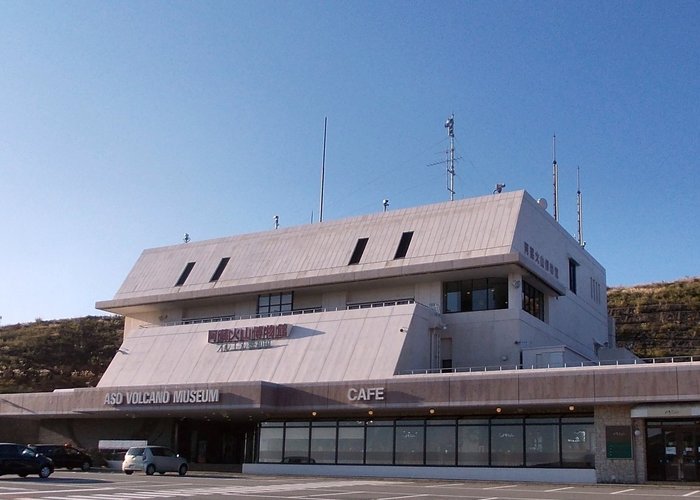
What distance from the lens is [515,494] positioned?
89.6 feet

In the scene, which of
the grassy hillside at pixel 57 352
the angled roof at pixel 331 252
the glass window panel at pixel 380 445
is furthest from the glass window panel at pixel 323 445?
the grassy hillside at pixel 57 352

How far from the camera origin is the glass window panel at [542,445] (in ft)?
126

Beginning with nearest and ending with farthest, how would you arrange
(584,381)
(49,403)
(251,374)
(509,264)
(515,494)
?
(515,494) → (584,381) → (509,264) → (251,374) → (49,403)

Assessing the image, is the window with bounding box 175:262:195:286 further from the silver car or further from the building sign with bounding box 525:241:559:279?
the building sign with bounding box 525:241:559:279

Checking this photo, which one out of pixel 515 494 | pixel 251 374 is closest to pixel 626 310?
pixel 251 374

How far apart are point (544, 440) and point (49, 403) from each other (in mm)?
33501

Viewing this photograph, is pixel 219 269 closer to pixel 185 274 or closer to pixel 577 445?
pixel 185 274

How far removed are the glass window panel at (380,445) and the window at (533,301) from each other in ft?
38.0

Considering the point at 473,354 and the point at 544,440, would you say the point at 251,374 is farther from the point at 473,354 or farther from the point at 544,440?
the point at 544,440

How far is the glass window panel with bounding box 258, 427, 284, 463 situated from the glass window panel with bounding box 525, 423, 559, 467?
49.7 ft

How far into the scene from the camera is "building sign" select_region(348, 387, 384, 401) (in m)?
41.2

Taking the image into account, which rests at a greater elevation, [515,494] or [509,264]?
[509,264]

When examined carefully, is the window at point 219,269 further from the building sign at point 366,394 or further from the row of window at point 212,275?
the building sign at point 366,394


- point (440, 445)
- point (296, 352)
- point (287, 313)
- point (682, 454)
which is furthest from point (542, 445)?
point (287, 313)
